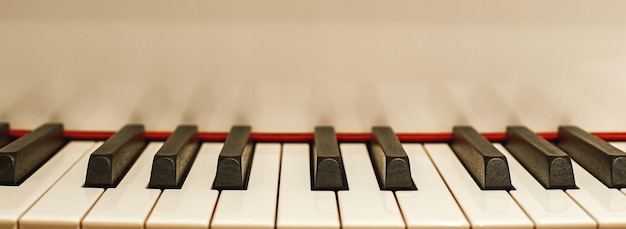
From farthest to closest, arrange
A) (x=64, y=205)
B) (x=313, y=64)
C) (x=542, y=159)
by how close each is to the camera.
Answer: (x=313, y=64) < (x=542, y=159) < (x=64, y=205)

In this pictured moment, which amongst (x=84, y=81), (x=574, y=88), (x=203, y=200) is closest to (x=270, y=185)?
(x=203, y=200)

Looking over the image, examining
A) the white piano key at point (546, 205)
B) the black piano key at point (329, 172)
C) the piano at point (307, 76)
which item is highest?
the piano at point (307, 76)

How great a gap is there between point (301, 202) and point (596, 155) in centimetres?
56

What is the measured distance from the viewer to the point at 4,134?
3.88 ft

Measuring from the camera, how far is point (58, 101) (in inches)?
47.5

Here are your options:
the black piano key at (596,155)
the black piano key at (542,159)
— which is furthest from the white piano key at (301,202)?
the black piano key at (596,155)

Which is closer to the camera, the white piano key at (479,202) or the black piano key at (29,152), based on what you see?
the white piano key at (479,202)

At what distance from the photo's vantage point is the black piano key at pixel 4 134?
117 cm

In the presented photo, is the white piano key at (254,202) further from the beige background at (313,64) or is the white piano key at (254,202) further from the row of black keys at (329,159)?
the beige background at (313,64)

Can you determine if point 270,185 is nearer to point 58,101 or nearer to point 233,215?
point 233,215

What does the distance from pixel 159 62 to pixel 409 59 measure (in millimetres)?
514

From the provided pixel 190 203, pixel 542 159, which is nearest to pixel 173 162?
pixel 190 203

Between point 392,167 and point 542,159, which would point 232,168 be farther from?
point 542,159

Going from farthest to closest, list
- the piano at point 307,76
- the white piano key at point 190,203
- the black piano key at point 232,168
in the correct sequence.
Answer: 1. the piano at point 307,76
2. the black piano key at point 232,168
3. the white piano key at point 190,203
